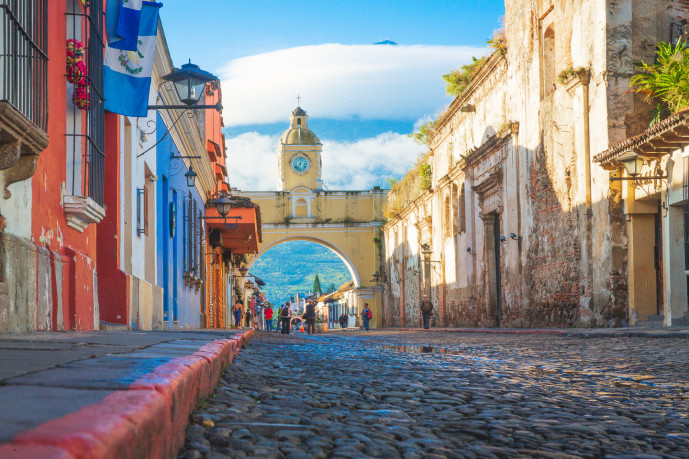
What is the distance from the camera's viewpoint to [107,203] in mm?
10242

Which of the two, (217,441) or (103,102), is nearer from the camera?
(217,441)

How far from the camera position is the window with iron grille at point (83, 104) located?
7.79 metres

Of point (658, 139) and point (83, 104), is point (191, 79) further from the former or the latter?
point (658, 139)

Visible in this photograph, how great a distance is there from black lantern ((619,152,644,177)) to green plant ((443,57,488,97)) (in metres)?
11.9

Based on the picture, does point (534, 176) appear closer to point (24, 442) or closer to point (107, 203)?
point (107, 203)

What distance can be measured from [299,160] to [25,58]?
159 ft

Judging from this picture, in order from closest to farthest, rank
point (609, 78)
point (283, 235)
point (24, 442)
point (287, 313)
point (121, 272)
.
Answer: point (24, 442), point (121, 272), point (609, 78), point (287, 313), point (283, 235)

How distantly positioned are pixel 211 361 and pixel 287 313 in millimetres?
24154

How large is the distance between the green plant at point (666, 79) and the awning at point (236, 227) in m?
10.8

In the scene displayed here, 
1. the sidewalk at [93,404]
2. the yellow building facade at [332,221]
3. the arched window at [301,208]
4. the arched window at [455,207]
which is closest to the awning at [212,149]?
the arched window at [455,207]

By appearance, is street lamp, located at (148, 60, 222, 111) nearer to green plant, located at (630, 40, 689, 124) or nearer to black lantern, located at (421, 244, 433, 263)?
green plant, located at (630, 40, 689, 124)

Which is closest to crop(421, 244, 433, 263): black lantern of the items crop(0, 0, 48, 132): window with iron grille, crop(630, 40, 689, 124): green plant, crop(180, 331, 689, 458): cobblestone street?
crop(630, 40, 689, 124): green plant

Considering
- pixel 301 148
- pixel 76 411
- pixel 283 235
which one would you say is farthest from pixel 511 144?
pixel 301 148

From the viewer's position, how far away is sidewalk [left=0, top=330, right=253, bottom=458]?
1.17 m
